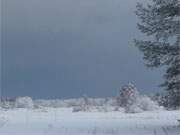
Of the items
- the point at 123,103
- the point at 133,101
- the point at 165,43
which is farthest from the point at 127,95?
the point at 165,43

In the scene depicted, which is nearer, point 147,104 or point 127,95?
point 147,104

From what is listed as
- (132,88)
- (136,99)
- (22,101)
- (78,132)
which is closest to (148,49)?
(78,132)

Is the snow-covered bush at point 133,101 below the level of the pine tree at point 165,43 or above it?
below

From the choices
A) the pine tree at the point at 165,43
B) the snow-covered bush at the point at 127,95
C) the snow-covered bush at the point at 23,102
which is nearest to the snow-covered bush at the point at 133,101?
the snow-covered bush at the point at 127,95

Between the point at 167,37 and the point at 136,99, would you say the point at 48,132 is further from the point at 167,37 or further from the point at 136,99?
the point at 136,99

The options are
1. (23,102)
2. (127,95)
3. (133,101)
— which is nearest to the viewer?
(133,101)

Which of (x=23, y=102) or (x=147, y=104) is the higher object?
(x=147, y=104)

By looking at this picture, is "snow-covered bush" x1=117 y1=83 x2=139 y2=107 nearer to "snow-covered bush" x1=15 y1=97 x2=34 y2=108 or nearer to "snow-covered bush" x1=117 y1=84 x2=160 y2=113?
"snow-covered bush" x1=117 y1=84 x2=160 y2=113

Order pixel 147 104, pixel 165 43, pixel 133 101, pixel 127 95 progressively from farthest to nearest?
pixel 127 95, pixel 133 101, pixel 147 104, pixel 165 43

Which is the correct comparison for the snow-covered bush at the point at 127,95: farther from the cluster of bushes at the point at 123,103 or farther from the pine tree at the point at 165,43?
the pine tree at the point at 165,43

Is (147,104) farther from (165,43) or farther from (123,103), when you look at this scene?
(165,43)

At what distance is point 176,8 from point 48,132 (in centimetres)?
895

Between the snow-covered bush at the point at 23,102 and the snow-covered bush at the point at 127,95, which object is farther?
the snow-covered bush at the point at 23,102

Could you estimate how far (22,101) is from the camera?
338 feet
